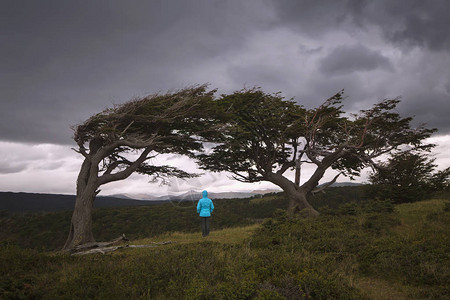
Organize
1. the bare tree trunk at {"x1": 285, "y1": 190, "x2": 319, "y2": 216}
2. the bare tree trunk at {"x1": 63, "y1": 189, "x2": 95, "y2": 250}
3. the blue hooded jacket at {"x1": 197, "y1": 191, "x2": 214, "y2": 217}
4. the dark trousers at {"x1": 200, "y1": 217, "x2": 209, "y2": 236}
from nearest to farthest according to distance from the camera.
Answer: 1. the blue hooded jacket at {"x1": 197, "y1": 191, "x2": 214, "y2": 217}
2. the dark trousers at {"x1": 200, "y1": 217, "x2": 209, "y2": 236}
3. the bare tree trunk at {"x1": 63, "y1": 189, "x2": 95, "y2": 250}
4. the bare tree trunk at {"x1": 285, "y1": 190, "x2": 319, "y2": 216}

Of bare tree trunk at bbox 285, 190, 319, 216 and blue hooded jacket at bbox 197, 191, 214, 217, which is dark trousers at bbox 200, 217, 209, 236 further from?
bare tree trunk at bbox 285, 190, 319, 216

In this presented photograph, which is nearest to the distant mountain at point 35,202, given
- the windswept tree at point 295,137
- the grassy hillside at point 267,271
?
the windswept tree at point 295,137

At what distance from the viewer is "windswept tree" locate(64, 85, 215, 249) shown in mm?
15828

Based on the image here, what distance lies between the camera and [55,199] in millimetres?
88812

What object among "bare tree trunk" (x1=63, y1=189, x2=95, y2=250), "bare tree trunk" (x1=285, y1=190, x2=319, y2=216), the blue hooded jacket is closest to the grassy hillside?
A: the blue hooded jacket

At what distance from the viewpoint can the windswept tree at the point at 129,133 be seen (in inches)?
623

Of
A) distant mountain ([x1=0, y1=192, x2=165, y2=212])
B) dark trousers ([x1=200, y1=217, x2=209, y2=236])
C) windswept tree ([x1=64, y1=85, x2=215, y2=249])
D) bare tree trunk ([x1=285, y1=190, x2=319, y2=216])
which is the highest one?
windswept tree ([x1=64, y1=85, x2=215, y2=249])

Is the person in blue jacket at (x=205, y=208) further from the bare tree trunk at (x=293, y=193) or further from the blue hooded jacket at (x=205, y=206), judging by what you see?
the bare tree trunk at (x=293, y=193)

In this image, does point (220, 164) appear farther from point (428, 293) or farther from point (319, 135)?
point (428, 293)

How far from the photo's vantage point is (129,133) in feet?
56.5

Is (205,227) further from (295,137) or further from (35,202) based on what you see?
(35,202)

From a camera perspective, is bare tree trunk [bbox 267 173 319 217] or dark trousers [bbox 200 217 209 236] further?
bare tree trunk [bbox 267 173 319 217]

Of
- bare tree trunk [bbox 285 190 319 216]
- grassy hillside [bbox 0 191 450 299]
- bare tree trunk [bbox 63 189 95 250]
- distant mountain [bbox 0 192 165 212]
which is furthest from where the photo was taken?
distant mountain [bbox 0 192 165 212]

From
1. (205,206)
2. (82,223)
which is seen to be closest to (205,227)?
(205,206)
